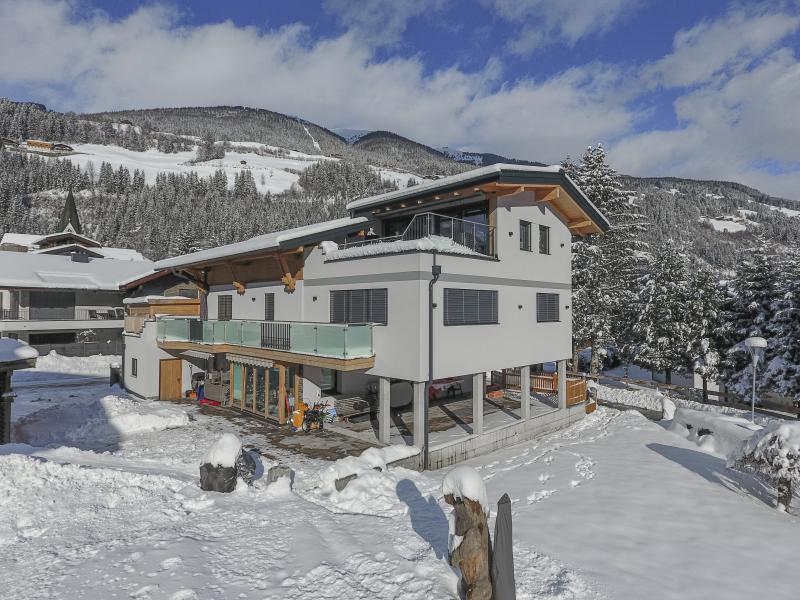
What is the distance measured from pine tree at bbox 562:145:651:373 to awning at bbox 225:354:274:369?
2063cm

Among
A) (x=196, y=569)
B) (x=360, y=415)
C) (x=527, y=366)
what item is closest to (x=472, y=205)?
→ (x=527, y=366)

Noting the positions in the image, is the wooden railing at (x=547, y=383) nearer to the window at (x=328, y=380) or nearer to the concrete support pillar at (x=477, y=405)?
the concrete support pillar at (x=477, y=405)

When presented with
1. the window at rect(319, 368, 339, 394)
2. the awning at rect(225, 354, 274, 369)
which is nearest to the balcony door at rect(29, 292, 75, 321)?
the awning at rect(225, 354, 274, 369)

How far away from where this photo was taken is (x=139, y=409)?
1789 cm

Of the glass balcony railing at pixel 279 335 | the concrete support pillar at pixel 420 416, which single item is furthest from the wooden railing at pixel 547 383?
the glass balcony railing at pixel 279 335

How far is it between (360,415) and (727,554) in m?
12.6

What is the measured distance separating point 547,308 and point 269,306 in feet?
40.0

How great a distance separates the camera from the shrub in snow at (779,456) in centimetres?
1005

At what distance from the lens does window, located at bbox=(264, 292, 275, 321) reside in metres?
19.8

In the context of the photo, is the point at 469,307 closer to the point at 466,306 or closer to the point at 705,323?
the point at 466,306

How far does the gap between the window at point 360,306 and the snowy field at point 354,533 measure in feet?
16.6

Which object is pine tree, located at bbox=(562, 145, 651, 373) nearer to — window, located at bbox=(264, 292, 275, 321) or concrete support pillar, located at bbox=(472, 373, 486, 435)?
concrete support pillar, located at bbox=(472, 373, 486, 435)

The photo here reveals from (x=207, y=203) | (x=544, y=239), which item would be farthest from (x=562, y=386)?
(x=207, y=203)

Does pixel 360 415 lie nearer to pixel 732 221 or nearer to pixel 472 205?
pixel 472 205
